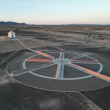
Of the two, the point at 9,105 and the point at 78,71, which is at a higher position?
the point at 78,71

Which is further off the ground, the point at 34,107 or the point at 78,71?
the point at 78,71

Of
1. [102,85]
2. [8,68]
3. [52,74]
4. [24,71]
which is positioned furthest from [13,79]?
[102,85]

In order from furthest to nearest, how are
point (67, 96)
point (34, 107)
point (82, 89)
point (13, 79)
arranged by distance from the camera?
point (13, 79)
point (82, 89)
point (67, 96)
point (34, 107)

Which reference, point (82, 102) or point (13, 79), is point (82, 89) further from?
point (13, 79)

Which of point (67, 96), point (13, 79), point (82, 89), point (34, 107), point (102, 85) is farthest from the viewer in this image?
point (13, 79)

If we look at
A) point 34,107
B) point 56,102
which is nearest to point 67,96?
point 56,102

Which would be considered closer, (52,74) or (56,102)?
(56,102)

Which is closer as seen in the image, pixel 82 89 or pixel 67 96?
pixel 67 96

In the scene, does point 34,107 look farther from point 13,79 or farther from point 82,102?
point 13,79

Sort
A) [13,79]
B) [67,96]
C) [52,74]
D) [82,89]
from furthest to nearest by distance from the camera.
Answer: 1. [52,74]
2. [13,79]
3. [82,89]
4. [67,96]
